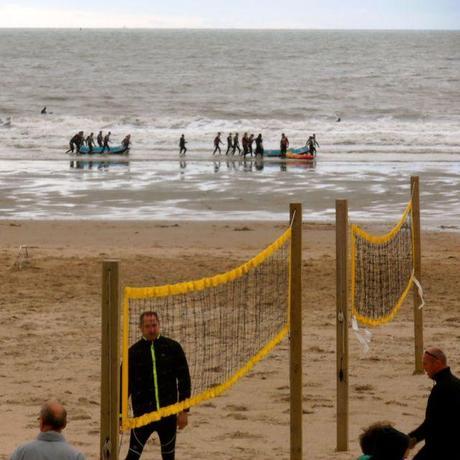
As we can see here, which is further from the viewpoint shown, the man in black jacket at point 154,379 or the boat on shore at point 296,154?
the boat on shore at point 296,154

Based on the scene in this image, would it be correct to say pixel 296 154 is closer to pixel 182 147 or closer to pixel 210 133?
pixel 182 147

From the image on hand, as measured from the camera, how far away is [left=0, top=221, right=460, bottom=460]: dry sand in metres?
9.03

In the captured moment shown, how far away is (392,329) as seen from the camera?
13.2 meters

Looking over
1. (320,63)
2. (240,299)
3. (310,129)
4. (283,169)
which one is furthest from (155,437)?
(320,63)

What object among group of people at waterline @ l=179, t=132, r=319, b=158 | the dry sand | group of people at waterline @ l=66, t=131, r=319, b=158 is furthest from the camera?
group of people at waterline @ l=66, t=131, r=319, b=158

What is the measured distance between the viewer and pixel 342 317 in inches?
346

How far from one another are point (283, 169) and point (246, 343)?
25.7m

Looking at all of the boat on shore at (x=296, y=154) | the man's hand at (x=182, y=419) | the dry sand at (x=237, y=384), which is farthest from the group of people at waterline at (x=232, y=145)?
Answer: the man's hand at (x=182, y=419)

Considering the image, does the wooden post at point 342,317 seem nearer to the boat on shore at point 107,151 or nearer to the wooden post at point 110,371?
the wooden post at point 110,371

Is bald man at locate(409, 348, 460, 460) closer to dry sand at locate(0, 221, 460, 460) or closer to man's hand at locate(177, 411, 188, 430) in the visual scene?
man's hand at locate(177, 411, 188, 430)

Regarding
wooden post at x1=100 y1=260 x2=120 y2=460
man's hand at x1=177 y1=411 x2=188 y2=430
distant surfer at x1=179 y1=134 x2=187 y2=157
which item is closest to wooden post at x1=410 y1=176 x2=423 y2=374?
man's hand at x1=177 y1=411 x2=188 y2=430

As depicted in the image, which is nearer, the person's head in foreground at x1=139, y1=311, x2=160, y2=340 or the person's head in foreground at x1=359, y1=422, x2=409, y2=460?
the person's head in foreground at x1=359, y1=422, x2=409, y2=460

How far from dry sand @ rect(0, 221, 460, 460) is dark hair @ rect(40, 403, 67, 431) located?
301 cm

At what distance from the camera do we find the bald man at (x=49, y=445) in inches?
212
